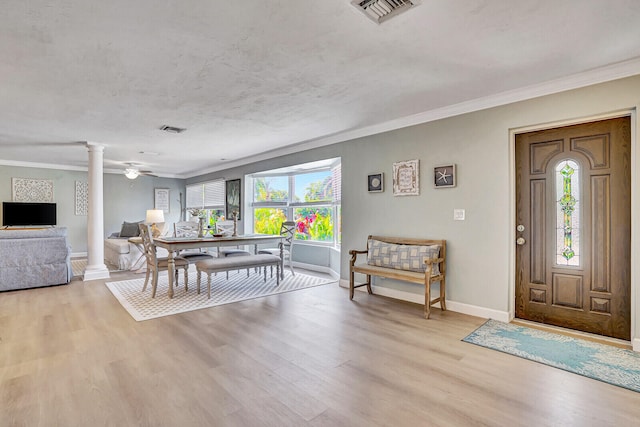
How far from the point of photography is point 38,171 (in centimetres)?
768

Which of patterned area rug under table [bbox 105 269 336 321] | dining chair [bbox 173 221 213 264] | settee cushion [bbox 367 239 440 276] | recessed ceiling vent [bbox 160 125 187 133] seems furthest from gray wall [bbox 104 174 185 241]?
settee cushion [bbox 367 239 440 276]

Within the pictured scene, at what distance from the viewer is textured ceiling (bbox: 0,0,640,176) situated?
74.9 inches

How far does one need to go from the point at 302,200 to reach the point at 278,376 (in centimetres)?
473

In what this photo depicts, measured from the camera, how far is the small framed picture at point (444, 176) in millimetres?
3678

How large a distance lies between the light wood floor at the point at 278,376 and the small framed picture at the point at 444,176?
1.47 meters

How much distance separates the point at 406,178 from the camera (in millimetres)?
4125

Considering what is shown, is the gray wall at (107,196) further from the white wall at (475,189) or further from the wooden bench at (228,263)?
the white wall at (475,189)

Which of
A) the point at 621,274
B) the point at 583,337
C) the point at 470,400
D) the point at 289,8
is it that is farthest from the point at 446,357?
the point at 289,8

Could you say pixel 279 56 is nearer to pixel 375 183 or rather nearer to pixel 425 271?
pixel 375 183

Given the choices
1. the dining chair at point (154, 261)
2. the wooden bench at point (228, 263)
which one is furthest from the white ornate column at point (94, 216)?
the wooden bench at point (228, 263)

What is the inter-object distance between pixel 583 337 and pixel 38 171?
10.4m

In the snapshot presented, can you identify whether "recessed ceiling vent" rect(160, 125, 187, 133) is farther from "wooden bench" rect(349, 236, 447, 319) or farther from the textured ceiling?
"wooden bench" rect(349, 236, 447, 319)

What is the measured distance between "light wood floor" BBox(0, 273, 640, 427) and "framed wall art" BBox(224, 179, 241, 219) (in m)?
4.36

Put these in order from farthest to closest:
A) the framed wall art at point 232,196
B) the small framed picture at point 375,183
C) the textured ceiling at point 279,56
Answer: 1. the framed wall art at point 232,196
2. the small framed picture at point 375,183
3. the textured ceiling at point 279,56
